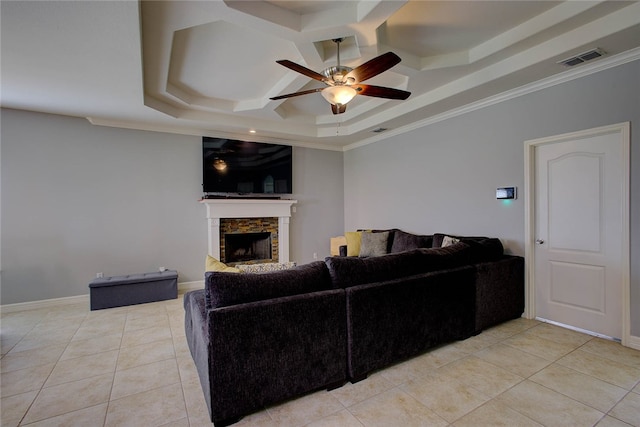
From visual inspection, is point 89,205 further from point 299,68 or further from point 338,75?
point 338,75

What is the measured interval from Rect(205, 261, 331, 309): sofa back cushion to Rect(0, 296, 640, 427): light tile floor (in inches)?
30.1

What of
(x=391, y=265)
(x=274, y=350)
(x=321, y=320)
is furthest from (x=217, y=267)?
(x=391, y=265)

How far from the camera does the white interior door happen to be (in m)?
2.92

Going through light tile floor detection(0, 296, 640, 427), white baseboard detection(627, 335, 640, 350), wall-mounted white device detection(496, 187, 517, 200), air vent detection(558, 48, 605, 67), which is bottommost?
light tile floor detection(0, 296, 640, 427)

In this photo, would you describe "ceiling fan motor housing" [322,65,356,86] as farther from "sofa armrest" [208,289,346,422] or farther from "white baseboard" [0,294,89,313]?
"white baseboard" [0,294,89,313]

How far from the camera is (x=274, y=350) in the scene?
198 centimetres

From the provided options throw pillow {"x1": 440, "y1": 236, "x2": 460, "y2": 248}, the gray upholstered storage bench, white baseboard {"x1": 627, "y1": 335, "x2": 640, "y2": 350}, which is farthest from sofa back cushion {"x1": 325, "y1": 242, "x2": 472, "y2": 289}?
the gray upholstered storage bench

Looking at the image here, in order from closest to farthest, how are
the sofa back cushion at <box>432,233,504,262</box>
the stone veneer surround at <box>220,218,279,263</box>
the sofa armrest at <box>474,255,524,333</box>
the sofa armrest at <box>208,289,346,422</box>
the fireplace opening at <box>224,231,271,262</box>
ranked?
the sofa armrest at <box>208,289,346,422</box>
the sofa armrest at <box>474,255,524,333</box>
the sofa back cushion at <box>432,233,504,262</box>
the stone veneer surround at <box>220,218,279,263</box>
the fireplace opening at <box>224,231,271,262</box>

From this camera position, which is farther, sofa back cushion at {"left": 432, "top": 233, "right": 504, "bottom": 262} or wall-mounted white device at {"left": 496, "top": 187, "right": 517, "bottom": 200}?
wall-mounted white device at {"left": 496, "top": 187, "right": 517, "bottom": 200}

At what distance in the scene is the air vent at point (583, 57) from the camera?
8.93 feet

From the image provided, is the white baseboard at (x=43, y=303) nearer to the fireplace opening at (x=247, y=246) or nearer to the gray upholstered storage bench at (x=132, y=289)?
the gray upholstered storage bench at (x=132, y=289)

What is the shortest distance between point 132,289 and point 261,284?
128 inches

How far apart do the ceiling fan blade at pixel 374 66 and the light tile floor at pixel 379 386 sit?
96.9 inches

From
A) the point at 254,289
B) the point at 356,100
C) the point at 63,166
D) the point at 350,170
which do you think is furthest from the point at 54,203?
the point at 350,170
